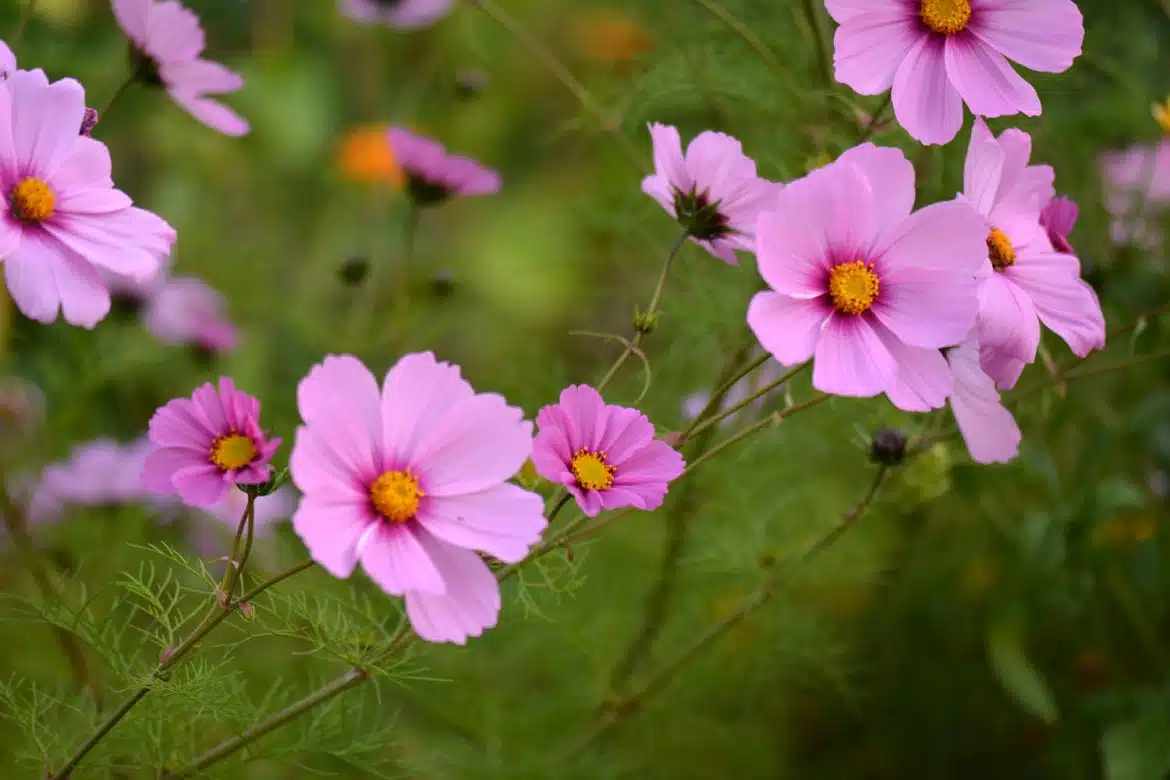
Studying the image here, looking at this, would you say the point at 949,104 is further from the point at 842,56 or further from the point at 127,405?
the point at 127,405

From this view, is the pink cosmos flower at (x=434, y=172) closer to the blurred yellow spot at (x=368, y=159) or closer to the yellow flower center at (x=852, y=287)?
the yellow flower center at (x=852, y=287)

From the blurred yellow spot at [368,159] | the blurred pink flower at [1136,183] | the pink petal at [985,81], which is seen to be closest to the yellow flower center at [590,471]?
the pink petal at [985,81]

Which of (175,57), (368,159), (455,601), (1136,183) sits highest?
(175,57)

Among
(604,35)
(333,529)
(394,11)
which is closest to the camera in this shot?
(333,529)

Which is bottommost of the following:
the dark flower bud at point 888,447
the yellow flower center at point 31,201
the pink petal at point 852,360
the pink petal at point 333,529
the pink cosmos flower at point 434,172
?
the dark flower bud at point 888,447

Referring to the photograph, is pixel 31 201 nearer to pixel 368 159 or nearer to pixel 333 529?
pixel 333 529

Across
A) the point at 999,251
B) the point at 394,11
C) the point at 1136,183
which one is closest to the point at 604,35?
the point at 394,11

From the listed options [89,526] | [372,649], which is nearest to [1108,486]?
[372,649]
